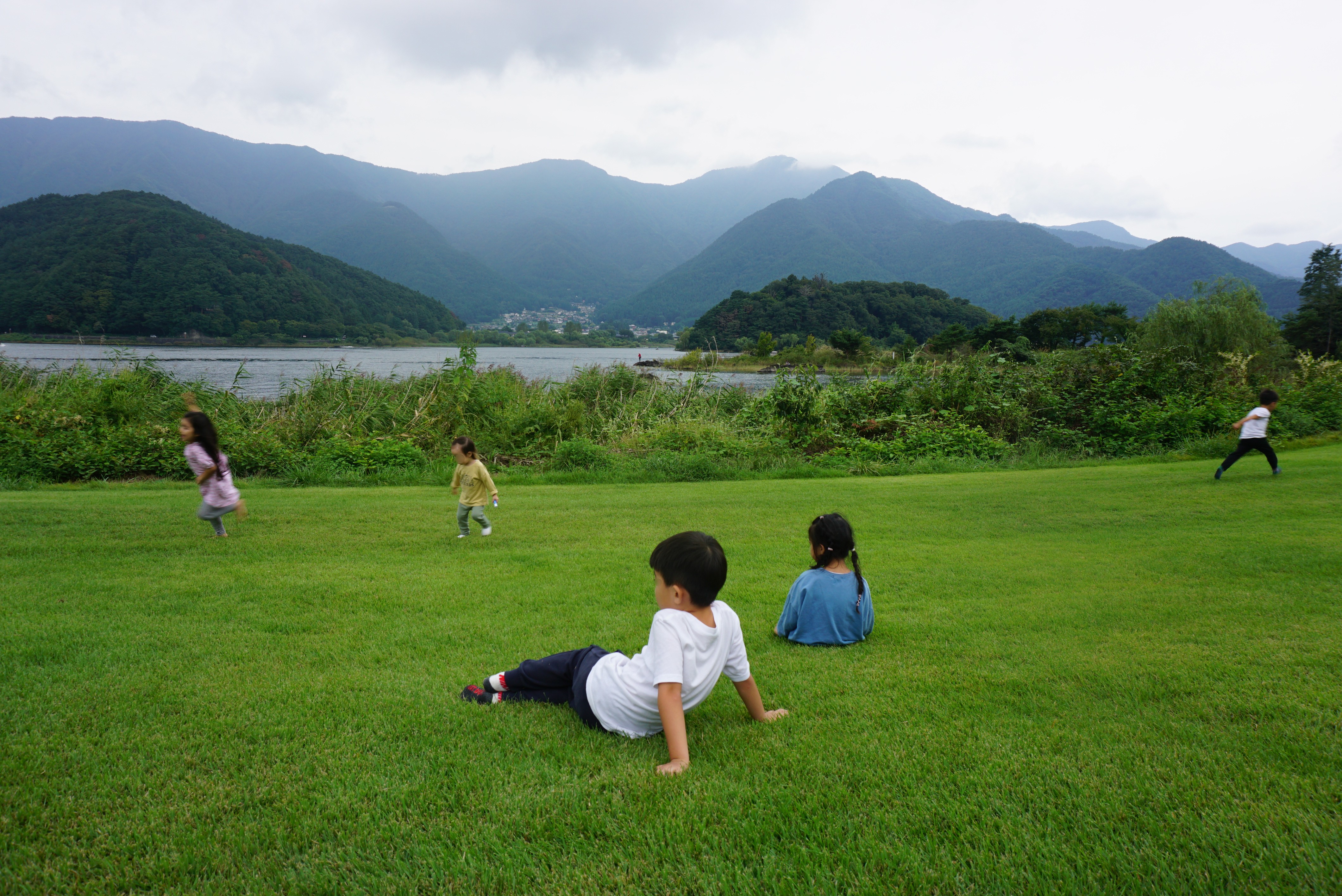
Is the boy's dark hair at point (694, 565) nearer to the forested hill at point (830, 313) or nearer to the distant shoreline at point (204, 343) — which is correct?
the distant shoreline at point (204, 343)

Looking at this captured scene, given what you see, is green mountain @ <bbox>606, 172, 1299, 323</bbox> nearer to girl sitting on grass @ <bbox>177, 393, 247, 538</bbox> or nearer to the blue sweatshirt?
girl sitting on grass @ <bbox>177, 393, 247, 538</bbox>

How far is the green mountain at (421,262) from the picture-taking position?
15000 centimetres

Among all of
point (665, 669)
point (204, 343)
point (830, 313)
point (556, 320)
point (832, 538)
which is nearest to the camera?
point (665, 669)

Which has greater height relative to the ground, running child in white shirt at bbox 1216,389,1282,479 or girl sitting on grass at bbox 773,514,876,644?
running child in white shirt at bbox 1216,389,1282,479

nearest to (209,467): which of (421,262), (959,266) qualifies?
(421,262)

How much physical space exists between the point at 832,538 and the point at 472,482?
4.62 metres

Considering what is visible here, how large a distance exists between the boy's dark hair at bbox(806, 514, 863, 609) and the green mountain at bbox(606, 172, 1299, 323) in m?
128

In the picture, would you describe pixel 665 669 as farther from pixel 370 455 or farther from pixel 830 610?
pixel 370 455

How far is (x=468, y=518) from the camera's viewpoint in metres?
7.55

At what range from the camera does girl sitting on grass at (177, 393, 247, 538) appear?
7.12 meters

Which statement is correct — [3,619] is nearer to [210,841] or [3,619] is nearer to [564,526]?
[210,841]

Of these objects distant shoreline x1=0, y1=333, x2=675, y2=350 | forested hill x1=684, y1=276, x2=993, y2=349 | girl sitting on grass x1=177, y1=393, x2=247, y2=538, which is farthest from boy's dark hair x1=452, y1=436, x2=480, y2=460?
forested hill x1=684, y1=276, x2=993, y2=349

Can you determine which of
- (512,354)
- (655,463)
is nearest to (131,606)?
(655,463)

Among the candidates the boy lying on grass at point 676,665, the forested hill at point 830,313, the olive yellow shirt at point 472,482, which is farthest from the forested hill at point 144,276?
the boy lying on grass at point 676,665
